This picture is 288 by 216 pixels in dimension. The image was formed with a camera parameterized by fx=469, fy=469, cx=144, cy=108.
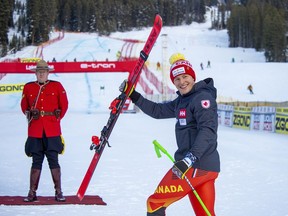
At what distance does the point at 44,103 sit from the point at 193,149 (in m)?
2.71

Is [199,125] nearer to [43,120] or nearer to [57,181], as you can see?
[43,120]

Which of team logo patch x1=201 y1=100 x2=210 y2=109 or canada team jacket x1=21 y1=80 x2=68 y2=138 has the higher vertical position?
team logo patch x1=201 y1=100 x2=210 y2=109

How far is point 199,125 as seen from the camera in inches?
123

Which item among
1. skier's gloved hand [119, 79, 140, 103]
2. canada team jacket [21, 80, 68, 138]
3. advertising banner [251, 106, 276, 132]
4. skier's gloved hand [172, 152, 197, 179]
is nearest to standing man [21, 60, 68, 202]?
canada team jacket [21, 80, 68, 138]

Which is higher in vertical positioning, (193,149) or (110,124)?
(193,149)

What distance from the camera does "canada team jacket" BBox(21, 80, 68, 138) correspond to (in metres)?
5.27

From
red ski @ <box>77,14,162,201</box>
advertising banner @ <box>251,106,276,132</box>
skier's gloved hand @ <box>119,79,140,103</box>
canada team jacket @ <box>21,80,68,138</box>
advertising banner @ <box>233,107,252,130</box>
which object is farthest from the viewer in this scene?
advertising banner @ <box>233,107,252,130</box>

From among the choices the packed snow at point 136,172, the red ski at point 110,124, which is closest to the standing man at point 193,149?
the red ski at point 110,124

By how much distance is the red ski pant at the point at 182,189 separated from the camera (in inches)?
126

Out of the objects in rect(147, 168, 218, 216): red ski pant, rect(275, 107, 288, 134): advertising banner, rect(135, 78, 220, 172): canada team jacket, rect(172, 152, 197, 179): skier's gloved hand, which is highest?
rect(135, 78, 220, 172): canada team jacket

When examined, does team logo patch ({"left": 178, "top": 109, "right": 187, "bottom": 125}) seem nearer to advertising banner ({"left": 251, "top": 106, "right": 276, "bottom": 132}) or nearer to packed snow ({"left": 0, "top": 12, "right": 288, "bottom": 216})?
packed snow ({"left": 0, "top": 12, "right": 288, "bottom": 216})

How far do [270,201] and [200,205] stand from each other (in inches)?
117

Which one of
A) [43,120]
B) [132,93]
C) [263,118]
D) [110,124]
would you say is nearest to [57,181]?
[43,120]

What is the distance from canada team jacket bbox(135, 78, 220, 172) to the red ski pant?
2.4 inches
